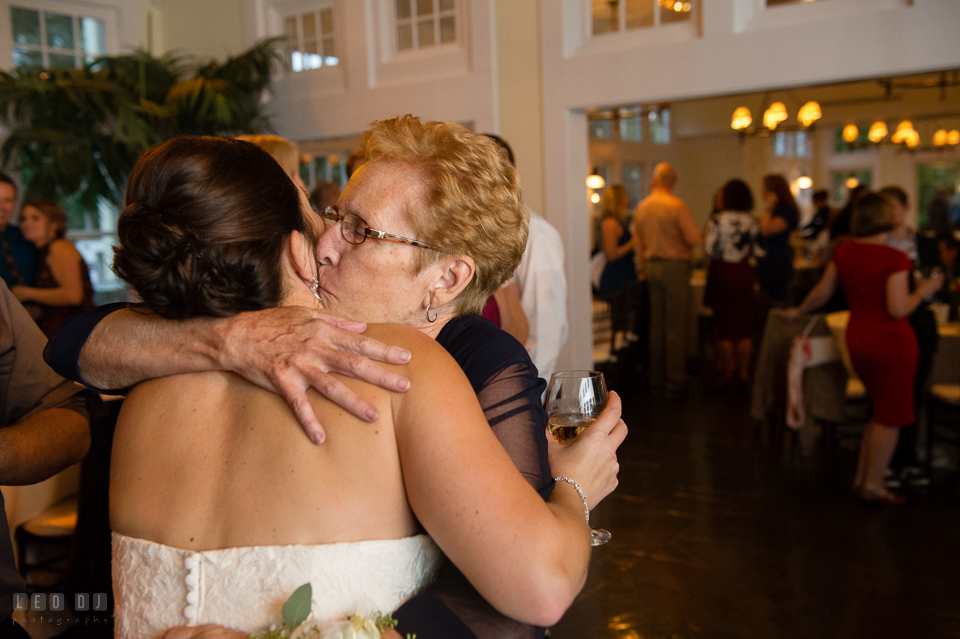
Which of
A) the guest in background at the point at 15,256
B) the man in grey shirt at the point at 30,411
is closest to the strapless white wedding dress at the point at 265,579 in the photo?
the man in grey shirt at the point at 30,411

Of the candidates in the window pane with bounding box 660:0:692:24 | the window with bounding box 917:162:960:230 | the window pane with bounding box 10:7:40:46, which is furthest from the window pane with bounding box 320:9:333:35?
the window with bounding box 917:162:960:230

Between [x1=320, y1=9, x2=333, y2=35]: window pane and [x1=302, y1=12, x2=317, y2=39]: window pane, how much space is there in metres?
0.06

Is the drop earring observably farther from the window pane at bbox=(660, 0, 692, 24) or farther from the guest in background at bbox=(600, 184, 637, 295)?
the guest in background at bbox=(600, 184, 637, 295)

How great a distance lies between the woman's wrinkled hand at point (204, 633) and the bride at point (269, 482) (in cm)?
1

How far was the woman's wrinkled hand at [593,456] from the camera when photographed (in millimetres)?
1205

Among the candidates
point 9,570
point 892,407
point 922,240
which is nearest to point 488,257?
point 9,570

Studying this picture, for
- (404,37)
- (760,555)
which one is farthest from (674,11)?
(760,555)

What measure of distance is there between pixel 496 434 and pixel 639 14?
3775mm

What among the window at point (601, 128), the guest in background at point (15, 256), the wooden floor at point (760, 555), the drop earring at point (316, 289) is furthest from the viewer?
the window at point (601, 128)

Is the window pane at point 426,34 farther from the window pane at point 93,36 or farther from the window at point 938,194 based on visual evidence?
the window at point 938,194

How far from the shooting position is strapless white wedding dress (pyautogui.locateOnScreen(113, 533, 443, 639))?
990 millimetres

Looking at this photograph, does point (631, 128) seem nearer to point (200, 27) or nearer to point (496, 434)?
point (200, 27)

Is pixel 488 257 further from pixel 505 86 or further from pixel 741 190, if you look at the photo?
pixel 741 190

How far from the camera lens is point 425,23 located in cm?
489
